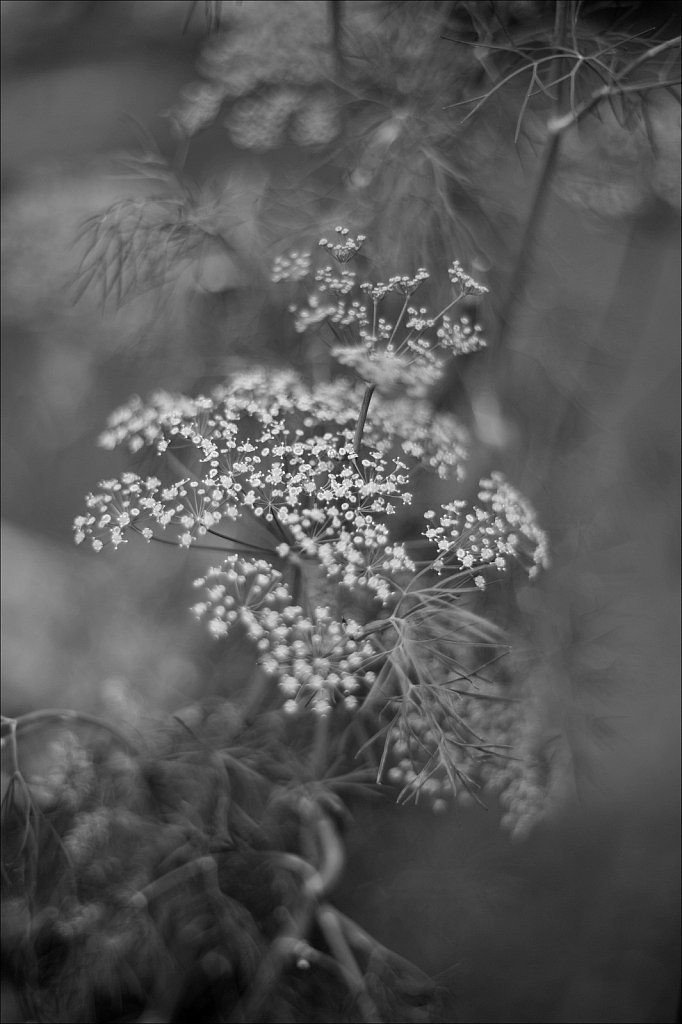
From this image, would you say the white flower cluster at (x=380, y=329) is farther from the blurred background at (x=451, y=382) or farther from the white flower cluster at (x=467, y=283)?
the blurred background at (x=451, y=382)

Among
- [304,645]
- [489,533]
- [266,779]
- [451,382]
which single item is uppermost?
[451,382]

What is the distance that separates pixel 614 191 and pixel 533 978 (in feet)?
3.48

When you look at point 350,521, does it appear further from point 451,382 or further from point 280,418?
point 451,382

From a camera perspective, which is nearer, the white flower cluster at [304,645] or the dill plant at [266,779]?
the white flower cluster at [304,645]

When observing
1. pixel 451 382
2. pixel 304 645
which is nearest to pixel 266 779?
pixel 304 645

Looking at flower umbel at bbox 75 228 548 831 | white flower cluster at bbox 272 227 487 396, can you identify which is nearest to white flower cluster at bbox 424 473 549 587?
flower umbel at bbox 75 228 548 831

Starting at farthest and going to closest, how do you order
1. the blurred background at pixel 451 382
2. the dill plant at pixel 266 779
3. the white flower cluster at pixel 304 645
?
the blurred background at pixel 451 382 < the dill plant at pixel 266 779 < the white flower cluster at pixel 304 645

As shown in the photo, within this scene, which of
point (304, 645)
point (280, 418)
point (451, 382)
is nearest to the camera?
point (304, 645)

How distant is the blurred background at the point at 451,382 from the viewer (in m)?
0.81

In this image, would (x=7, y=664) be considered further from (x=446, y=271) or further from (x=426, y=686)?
(x=446, y=271)

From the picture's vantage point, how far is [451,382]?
0.87 meters

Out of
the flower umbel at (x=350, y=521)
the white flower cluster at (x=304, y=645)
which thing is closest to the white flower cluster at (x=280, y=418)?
the flower umbel at (x=350, y=521)

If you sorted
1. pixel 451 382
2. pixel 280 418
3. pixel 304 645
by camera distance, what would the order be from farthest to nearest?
pixel 451 382 → pixel 280 418 → pixel 304 645

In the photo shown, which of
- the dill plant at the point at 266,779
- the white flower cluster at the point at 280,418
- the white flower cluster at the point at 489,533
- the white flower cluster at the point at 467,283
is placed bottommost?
the dill plant at the point at 266,779
